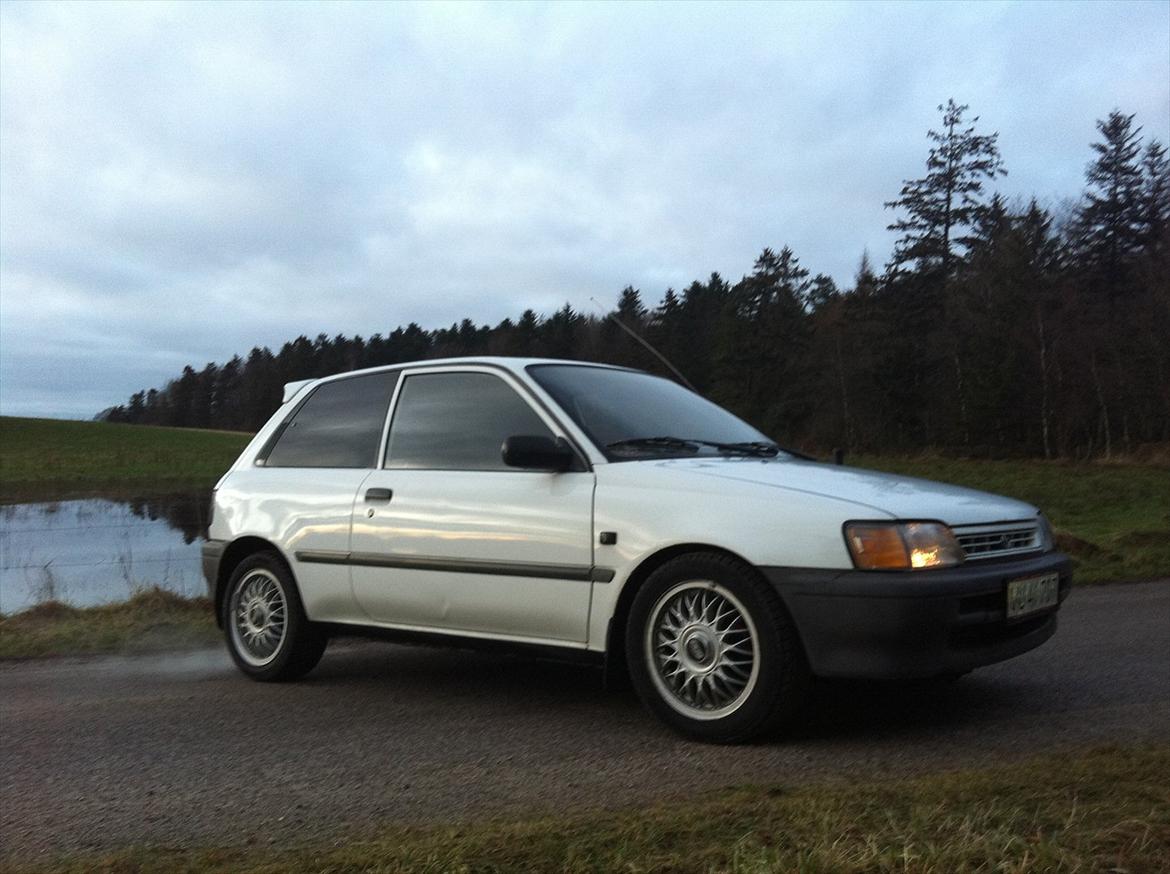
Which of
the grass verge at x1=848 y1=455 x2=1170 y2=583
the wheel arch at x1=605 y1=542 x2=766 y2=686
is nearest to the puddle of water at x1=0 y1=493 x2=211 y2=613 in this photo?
the wheel arch at x1=605 y1=542 x2=766 y2=686

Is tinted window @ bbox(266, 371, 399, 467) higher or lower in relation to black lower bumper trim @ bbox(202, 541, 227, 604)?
higher

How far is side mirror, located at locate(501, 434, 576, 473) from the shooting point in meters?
4.46

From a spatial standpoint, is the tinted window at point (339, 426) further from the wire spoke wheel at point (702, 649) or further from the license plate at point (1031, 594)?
the license plate at point (1031, 594)

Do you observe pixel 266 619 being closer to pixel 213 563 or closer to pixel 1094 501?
pixel 213 563

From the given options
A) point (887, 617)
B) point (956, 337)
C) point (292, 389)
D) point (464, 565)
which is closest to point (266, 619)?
point (292, 389)

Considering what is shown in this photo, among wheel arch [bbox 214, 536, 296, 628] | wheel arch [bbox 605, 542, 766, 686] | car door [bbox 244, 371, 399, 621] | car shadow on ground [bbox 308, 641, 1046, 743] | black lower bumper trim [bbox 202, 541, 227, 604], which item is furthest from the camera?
black lower bumper trim [bbox 202, 541, 227, 604]

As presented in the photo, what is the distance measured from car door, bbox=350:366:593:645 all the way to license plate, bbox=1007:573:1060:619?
1651mm

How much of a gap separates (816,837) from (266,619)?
12.4 ft

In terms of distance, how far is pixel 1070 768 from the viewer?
3.36m

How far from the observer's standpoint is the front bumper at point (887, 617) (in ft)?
12.3

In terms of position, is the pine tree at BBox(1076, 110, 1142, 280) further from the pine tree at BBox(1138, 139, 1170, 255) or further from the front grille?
the front grille

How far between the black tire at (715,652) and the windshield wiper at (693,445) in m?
0.71

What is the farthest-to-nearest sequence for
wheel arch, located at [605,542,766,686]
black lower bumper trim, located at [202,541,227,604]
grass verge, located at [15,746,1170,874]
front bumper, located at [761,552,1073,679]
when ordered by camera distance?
black lower bumper trim, located at [202,541,227,604] < wheel arch, located at [605,542,766,686] < front bumper, located at [761,552,1073,679] < grass verge, located at [15,746,1170,874]

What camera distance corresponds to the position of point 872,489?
424 centimetres
